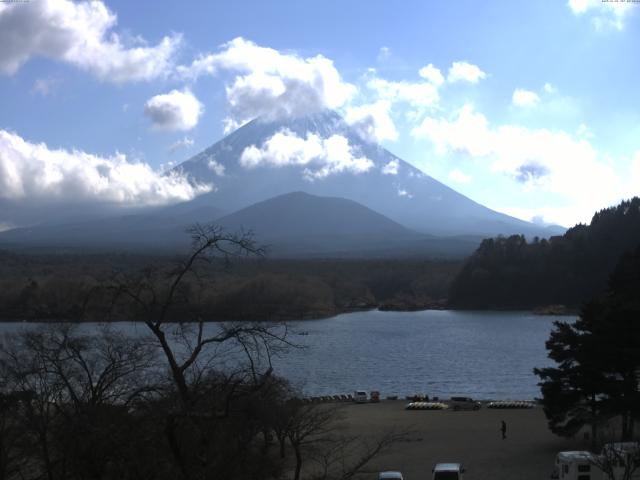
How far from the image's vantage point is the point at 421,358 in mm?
30344

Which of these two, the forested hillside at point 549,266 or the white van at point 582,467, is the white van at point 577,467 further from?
the forested hillside at point 549,266

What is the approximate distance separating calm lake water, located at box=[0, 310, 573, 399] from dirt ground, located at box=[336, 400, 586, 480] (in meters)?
2.25

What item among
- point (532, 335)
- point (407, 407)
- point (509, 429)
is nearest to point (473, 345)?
point (532, 335)

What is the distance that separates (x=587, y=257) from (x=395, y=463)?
49.6m

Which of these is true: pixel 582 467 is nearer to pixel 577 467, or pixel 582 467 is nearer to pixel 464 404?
pixel 577 467

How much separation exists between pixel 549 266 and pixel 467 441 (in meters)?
48.5

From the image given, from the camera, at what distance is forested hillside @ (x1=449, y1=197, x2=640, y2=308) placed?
57406mm

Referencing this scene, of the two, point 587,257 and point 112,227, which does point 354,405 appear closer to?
point 587,257

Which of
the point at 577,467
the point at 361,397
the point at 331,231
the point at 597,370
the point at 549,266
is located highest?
the point at 331,231

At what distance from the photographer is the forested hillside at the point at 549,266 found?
188 ft

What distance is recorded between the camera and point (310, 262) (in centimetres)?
8050

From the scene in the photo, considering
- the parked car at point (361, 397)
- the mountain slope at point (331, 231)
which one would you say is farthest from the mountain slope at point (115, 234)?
the parked car at point (361, 397)

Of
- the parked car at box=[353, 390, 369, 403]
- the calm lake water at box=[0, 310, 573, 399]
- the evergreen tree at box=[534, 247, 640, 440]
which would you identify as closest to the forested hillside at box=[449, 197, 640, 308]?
the calm lake water at box=[0, 310, 573, 399]

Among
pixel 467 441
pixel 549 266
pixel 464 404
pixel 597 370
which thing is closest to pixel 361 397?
pixel 464 404
